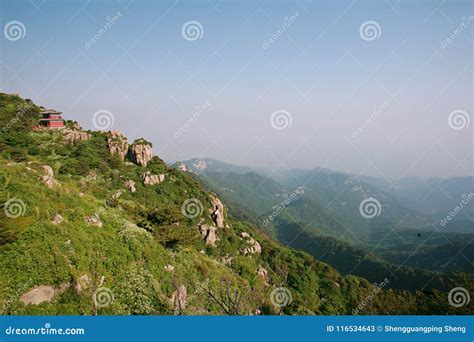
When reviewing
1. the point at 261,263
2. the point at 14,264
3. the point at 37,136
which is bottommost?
the point at 37,136

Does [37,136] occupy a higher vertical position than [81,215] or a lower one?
lower

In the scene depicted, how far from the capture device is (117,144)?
45.7 m

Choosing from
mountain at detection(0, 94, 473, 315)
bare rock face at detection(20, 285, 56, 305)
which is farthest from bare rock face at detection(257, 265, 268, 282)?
bare rock face at detection(20, 285, 56, 305)

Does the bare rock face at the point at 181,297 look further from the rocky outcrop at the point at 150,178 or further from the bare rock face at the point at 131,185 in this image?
the rocky outcrop at the point at 150,178

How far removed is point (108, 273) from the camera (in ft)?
Answer: 39.6

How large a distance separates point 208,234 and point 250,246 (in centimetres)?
1092

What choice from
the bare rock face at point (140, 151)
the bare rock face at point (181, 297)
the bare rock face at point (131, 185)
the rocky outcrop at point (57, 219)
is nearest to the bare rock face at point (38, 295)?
the rocky outcrop at point (57, 219)

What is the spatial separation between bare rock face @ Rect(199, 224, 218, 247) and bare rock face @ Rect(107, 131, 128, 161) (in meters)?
17.5

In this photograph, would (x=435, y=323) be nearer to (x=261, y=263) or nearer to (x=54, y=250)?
(x=54, y=250)

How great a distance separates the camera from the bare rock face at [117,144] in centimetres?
4519

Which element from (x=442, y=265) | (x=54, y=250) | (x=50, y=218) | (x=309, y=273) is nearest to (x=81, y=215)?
(x=50, y=218)

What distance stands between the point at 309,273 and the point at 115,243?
4874cm

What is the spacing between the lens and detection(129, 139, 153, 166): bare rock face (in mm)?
46781

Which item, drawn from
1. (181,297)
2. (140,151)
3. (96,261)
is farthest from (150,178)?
(96,261)
